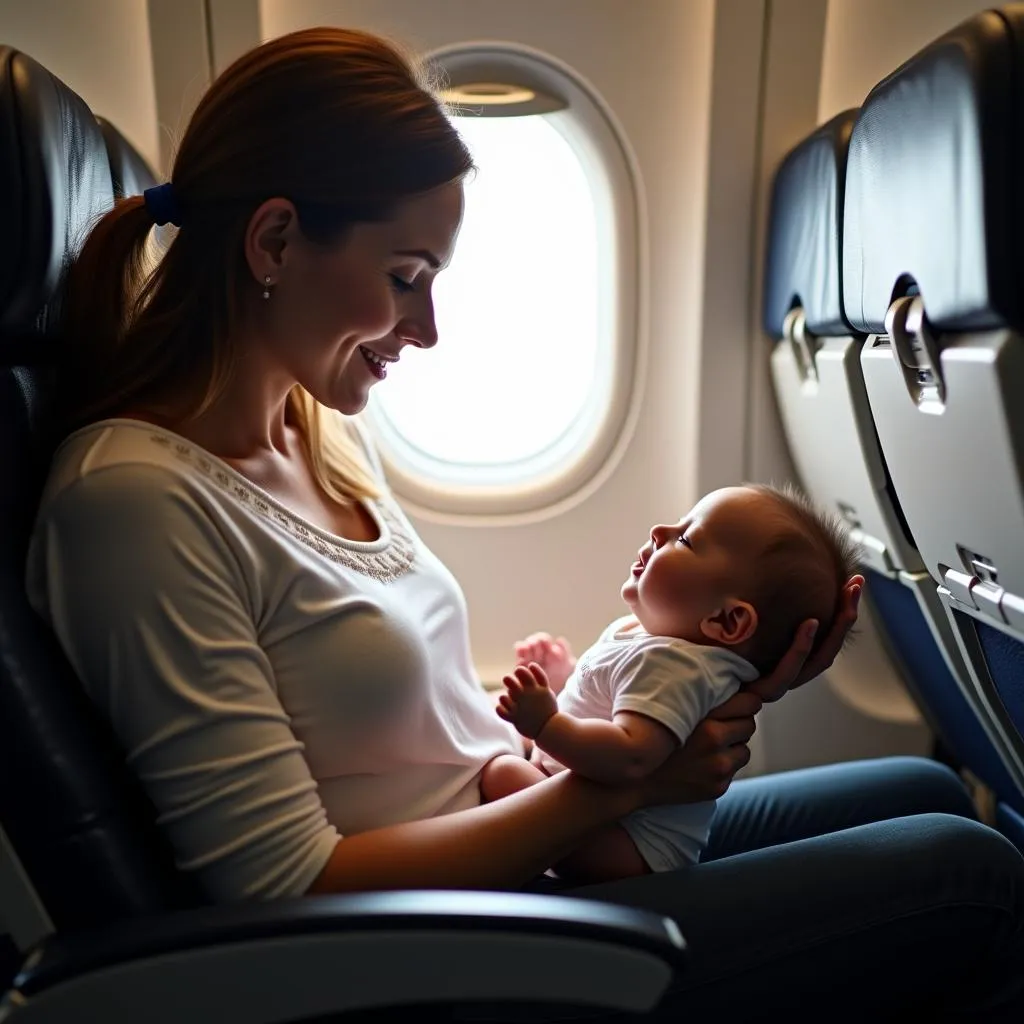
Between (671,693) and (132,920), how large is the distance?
0.58 m

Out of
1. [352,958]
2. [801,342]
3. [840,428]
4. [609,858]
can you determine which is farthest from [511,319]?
[352,958]

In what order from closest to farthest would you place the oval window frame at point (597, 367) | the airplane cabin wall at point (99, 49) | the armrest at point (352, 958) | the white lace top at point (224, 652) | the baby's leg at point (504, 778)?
the armrest at point (352, 958) → the white lace top at point (224, 652) → the baby's leg at point (504, 778) → the airplane cabin wall at point (99, 49) → the oval window frame at point (597, 367)

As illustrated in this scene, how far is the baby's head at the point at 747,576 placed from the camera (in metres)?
1.34

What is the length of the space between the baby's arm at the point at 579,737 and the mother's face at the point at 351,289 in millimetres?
404

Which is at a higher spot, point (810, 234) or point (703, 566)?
point (810, 234)

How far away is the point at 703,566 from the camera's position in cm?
137

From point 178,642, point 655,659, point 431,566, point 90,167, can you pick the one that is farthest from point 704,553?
point 90,167

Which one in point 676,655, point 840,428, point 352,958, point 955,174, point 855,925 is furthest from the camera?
point 840,428

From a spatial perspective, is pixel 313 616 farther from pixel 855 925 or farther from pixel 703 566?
pixel 855 925

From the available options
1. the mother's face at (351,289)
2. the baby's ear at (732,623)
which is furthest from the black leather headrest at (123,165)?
the baby's ear at (732,623)

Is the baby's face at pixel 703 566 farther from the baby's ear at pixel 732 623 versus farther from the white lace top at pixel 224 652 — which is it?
the white lace top at pixel 224 652

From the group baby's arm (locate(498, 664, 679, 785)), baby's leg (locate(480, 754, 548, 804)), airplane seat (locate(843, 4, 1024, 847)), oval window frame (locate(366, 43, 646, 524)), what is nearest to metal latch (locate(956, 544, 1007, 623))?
airplane seat (locate(843, 4, 1024, 847))

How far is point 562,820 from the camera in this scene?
3.95 ft

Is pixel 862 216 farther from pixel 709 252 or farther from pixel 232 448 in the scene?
pixel 232 448
